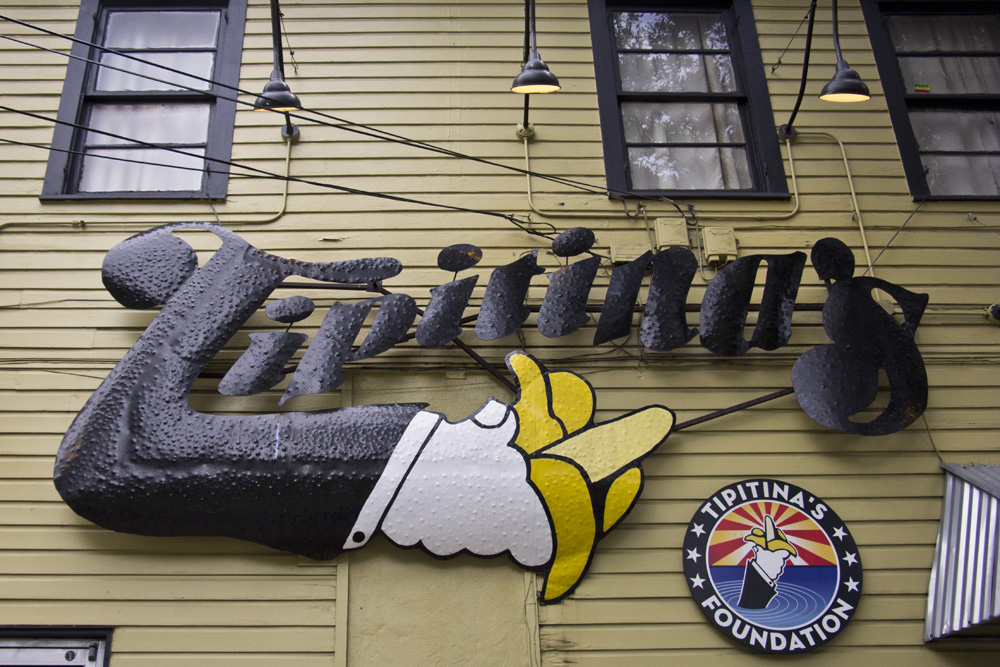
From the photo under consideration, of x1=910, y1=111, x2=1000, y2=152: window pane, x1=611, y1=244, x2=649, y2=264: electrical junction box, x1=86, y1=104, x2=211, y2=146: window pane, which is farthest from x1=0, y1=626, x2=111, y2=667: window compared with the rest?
x1=910, y1=111, x2=1000, y2=152: window pane

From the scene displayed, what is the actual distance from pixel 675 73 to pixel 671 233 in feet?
5.04

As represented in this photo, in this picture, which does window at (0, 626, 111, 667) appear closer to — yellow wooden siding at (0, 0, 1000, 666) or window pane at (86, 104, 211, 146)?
yellow wooden siding at (0, 0, 1000, 666)

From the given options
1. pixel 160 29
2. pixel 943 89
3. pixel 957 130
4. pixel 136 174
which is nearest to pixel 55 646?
pixel 136 174

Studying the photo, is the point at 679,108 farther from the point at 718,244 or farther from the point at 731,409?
the point at 731,409

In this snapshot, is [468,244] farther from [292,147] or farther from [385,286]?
[292,147]

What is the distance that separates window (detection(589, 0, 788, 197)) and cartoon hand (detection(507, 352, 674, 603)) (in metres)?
1.67

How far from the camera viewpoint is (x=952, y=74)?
597cm

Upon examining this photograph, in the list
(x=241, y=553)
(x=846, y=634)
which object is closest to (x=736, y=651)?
(x=846, y=634)

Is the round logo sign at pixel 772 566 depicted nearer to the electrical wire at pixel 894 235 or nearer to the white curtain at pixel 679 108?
the electrical wire at pixel 894 235

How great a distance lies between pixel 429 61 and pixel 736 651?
4.50 m

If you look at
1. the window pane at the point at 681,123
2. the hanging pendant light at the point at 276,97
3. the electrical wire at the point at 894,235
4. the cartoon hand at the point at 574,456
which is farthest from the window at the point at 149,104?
the electrical wire at the point at 894,235

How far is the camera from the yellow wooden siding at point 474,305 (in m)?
4.18

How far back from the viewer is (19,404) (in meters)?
4.54

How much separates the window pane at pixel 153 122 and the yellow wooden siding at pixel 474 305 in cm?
32
